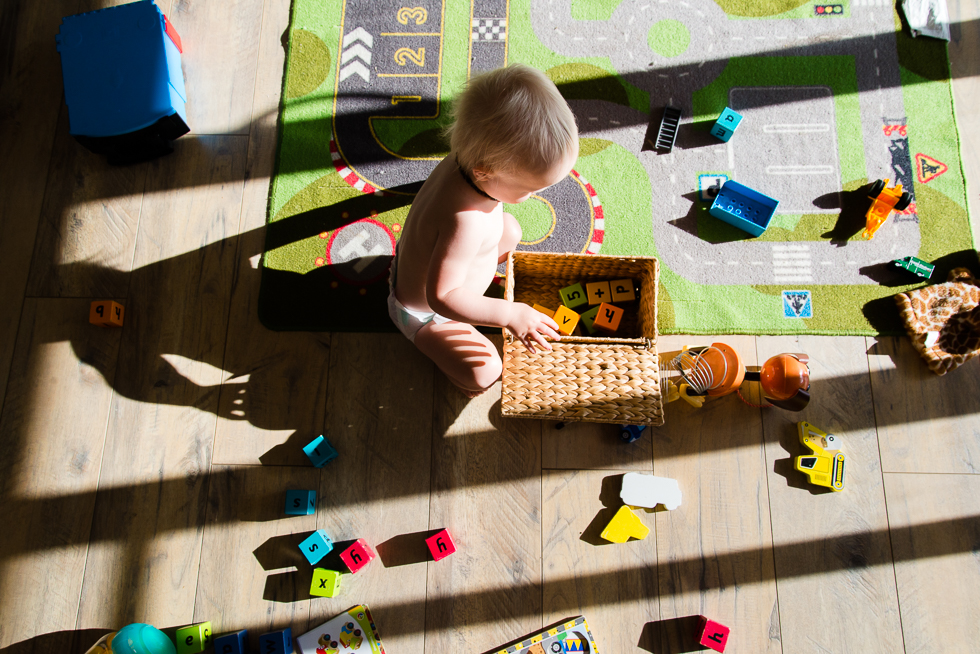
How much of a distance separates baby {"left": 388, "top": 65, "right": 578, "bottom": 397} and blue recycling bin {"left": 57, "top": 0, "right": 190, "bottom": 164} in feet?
2.33

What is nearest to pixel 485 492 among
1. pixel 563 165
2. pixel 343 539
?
pixel 343 539

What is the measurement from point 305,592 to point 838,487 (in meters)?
1.07

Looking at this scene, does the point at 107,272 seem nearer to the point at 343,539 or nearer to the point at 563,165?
the point at 343,539

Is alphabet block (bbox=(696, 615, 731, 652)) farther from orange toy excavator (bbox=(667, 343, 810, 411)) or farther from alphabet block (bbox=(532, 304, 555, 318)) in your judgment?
alphabet block (bbox=(532, 304, 555, 318))

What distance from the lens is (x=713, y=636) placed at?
1134 millimetres

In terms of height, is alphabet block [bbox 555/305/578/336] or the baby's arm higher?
the baby's arm

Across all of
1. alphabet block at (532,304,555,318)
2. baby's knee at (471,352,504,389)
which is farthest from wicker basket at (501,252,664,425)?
alphabet block at (532,304,555,318)

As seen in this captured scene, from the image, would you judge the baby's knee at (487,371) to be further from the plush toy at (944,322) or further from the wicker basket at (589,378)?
the plush toy at (944,322)

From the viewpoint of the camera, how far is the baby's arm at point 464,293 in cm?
92

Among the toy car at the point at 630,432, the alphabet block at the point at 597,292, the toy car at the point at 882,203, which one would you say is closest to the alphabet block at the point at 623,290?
the alphabet block at the point at 597,292

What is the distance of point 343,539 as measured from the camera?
1207mm

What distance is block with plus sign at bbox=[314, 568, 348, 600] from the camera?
1.16 meters

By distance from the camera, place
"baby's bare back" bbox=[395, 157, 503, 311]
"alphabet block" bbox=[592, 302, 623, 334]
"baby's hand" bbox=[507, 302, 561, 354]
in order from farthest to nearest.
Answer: "alphabet block" bbox=[592, 302, 623, 334] < "baby's hand" bbox=[507, 302, 561, 354] < "baby's bare back" bbox=[395, 157, 503, 311]

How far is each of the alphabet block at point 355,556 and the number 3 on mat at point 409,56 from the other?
110 cm
